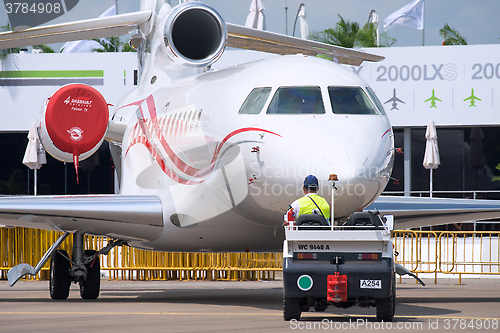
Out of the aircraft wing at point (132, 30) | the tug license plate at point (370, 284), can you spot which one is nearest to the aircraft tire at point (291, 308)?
the tug license plate at point (370, 284)

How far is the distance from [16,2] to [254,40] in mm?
12950

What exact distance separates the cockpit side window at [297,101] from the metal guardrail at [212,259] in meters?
10.1

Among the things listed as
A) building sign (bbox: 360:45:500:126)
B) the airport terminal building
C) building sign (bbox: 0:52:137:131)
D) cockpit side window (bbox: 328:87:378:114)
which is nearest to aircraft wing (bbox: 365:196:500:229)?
cockpit side window (bbox: 328:87:378:114)

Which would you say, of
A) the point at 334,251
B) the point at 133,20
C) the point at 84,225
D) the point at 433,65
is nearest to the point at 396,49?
the point at 433,65

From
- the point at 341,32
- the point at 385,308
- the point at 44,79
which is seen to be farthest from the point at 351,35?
the point at 385,308

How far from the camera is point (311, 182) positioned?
8906 mm

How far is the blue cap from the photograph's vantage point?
8898 mm

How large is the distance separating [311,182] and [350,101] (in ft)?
6.06

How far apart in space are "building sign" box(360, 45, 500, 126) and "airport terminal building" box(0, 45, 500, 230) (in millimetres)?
36

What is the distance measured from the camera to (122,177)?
15.6 m

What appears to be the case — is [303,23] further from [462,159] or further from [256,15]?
[462,159]

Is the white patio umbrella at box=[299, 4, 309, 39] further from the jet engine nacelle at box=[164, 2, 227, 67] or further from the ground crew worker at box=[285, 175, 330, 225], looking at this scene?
the ground crew worker at box=[285, 175, 330, 225]

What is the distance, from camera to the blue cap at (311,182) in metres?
8.90

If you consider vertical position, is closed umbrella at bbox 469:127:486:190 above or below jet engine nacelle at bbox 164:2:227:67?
below
